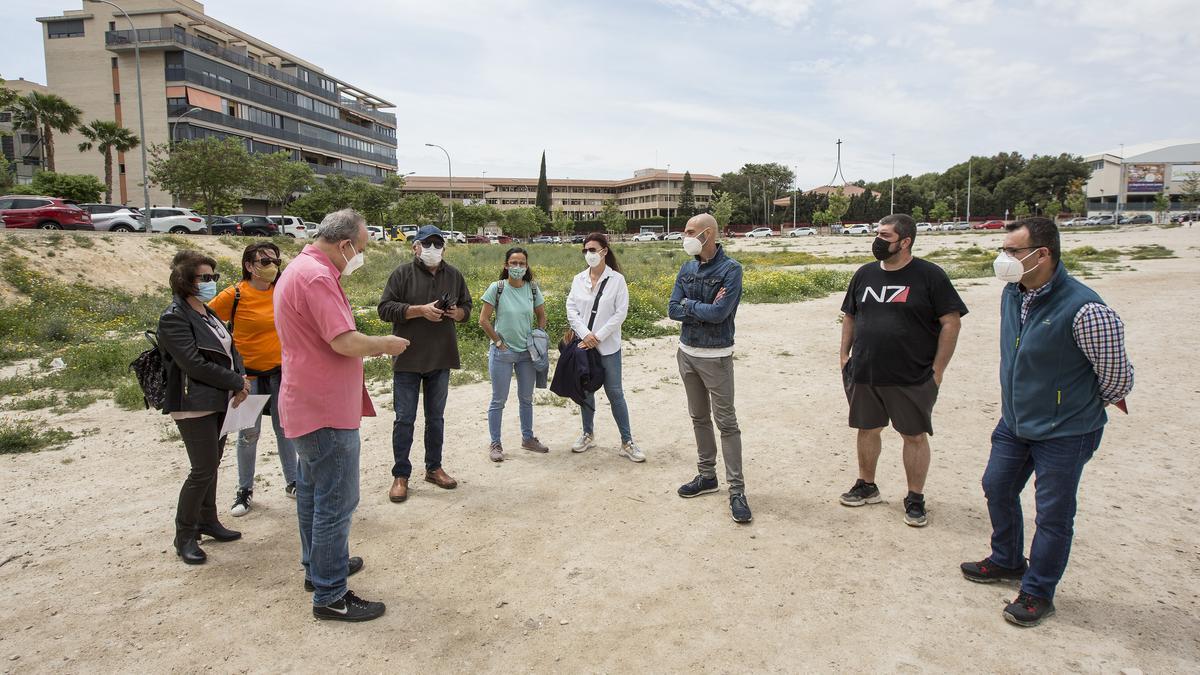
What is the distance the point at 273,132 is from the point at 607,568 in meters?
66.8

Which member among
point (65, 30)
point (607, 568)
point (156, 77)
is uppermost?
point (65, 30)

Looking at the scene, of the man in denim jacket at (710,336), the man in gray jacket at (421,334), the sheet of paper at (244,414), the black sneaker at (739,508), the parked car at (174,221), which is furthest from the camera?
the parked car at (174,221)

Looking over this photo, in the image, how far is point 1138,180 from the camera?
97625 mm

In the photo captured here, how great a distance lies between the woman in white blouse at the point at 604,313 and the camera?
554cm

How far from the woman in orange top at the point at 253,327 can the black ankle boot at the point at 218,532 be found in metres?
0.42

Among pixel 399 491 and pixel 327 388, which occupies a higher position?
pixel 327 388

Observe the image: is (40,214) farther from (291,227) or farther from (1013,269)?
(1013,269)

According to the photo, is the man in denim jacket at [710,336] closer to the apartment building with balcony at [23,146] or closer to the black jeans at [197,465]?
the black jeans at [197,465]

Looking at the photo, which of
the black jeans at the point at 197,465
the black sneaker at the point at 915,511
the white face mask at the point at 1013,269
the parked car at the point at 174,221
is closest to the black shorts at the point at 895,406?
the black sneaker at the point at 915,511

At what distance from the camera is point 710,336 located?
4492 millimetres

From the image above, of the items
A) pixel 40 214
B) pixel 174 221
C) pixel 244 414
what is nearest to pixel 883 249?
pixel 244 414

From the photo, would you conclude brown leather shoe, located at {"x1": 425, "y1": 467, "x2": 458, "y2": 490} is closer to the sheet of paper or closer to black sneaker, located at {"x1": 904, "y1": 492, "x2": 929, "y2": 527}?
the sheet of paper

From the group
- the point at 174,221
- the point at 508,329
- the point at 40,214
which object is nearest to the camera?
the point at 508,329

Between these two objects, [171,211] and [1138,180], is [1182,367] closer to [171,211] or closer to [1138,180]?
[171,211]
